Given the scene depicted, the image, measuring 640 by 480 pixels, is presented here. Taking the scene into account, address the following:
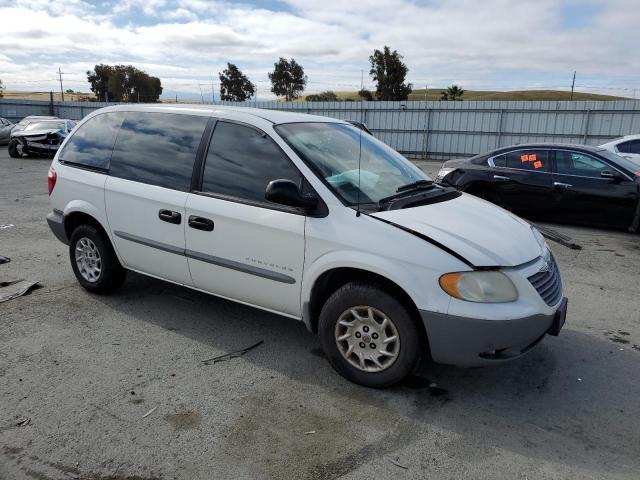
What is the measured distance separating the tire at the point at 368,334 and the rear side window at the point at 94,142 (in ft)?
8.45

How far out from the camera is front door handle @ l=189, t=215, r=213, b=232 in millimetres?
3775

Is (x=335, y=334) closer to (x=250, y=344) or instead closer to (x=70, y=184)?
(x=250, y=344)

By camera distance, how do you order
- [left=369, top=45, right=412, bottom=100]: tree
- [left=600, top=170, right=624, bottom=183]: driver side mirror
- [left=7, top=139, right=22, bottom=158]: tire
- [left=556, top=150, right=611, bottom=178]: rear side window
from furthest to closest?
[left=369, top=45, right=412, bottom=100]: tree, [left=7, top=139, right=22, bottom=158]: tire, [left=556, top=150, right=611, bottom=178]: rear side window, [left=600, top=170, right=624, bottom=183]: driver side mirror

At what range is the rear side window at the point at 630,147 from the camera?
1106cm

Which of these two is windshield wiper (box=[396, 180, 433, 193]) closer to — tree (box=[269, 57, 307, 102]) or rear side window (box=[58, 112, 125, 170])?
rear side window (box=[58, 112, 125, 170])

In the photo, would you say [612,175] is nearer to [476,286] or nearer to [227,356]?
[476,286]

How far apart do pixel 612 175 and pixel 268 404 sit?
23.2 feet

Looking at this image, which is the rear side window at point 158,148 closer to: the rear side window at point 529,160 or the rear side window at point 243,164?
the rear side window at point 243,164

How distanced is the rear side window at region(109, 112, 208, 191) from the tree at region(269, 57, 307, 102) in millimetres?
62771

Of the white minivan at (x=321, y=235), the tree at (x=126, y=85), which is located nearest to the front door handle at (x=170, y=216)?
the white minivan at (x=321, y=235)

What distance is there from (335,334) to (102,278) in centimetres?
253

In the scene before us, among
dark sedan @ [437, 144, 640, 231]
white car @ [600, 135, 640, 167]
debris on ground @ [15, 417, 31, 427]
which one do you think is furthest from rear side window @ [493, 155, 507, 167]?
debris on ground @ [15, 417, 31, 427]

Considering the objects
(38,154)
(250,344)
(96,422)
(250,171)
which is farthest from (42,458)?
(38,154)

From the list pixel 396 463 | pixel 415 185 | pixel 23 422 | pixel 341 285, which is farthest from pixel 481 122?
pixel 23 422
